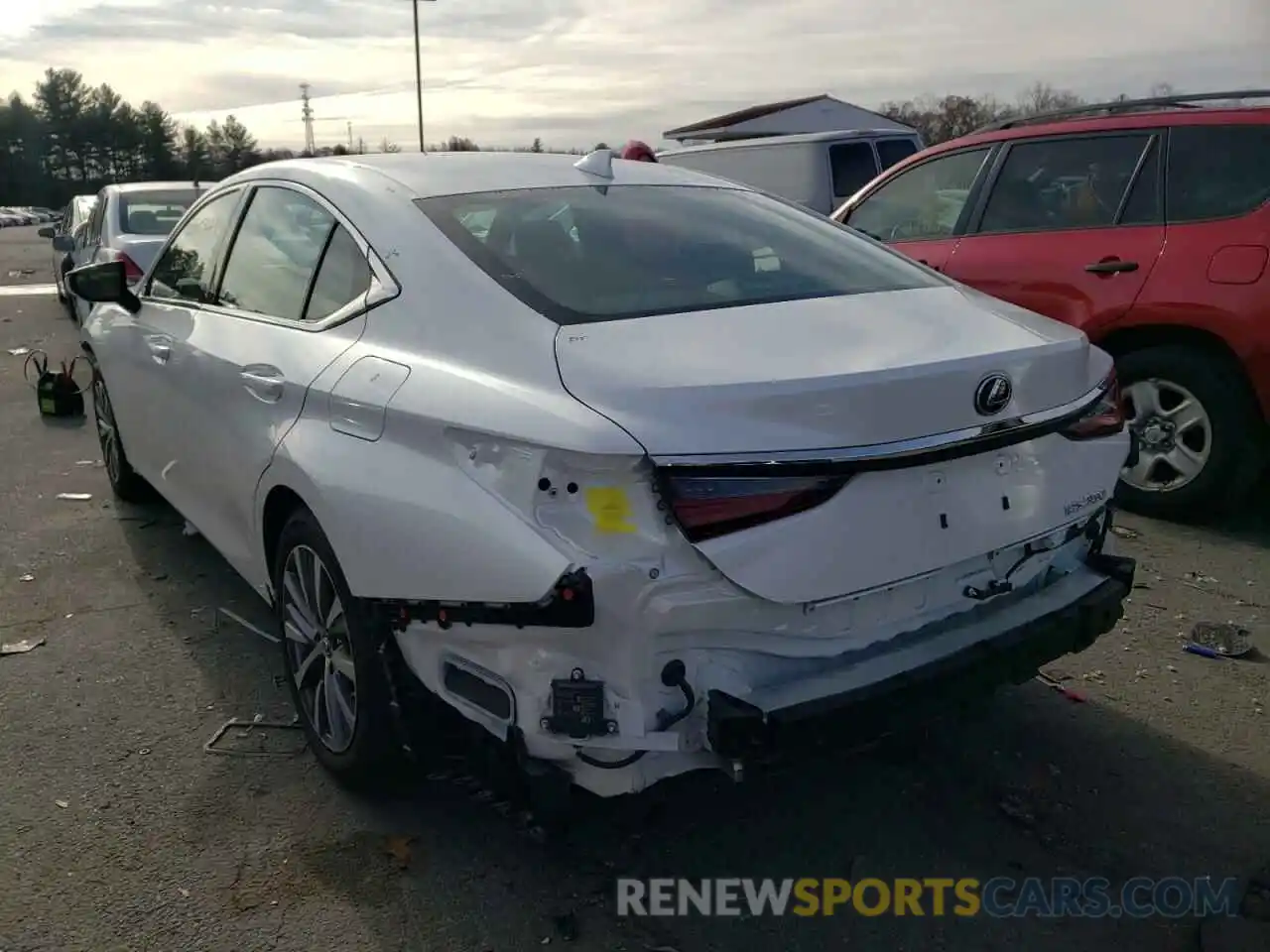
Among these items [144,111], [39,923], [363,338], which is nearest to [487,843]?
[39,923]

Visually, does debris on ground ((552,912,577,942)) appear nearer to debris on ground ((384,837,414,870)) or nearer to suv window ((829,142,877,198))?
debris on ground ((384,837,414,870))

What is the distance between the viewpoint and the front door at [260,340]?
121 inches

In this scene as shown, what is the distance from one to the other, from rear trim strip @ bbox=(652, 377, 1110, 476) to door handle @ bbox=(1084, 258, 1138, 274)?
3.00 m

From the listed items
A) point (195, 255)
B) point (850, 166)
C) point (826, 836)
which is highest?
point (850, 166)

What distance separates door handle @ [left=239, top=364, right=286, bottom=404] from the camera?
10.3ft

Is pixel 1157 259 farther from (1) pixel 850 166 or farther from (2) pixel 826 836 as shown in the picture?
(1) pixel 850 166

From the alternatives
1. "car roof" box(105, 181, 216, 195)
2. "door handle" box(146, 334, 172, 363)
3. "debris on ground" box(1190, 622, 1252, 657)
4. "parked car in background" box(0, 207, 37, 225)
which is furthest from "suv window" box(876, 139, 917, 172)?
"parked car in background" box(0, 207, 37, 225)

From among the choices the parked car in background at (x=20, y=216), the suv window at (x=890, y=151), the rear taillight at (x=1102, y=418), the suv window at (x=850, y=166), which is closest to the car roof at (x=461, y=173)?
the rear taillight at (x=1102, y=418)

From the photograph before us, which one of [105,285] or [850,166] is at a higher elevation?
[850,166]

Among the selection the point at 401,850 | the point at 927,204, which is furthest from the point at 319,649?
the point at 927,204

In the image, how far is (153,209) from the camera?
9.94 meters

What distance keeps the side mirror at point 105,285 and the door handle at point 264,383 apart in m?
1.59

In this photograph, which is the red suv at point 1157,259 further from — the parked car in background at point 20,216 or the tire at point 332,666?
the parked car in background at point 20,216

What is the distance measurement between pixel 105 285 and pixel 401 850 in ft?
9.54
